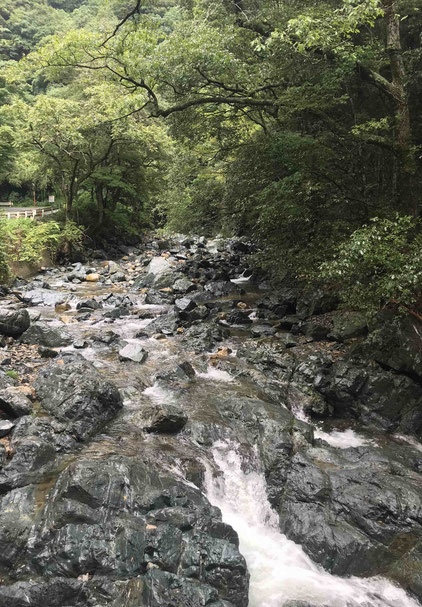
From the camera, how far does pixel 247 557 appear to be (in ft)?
17.3

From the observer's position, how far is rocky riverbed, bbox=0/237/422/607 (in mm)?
4465

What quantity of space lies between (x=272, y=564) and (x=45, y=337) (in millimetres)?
7617

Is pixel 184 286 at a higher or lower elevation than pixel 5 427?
higher

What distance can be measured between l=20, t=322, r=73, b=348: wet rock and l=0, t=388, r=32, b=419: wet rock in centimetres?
329

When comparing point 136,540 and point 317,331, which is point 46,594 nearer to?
point 136,540

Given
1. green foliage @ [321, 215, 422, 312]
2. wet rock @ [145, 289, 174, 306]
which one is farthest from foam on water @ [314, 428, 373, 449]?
wet rock @ [145, 289, 174, 306]

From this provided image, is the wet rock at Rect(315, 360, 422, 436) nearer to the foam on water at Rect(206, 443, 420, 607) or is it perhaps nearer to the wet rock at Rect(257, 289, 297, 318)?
the foam on water at Rect(206, 443, 420, 607)

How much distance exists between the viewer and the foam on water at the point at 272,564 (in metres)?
4.79

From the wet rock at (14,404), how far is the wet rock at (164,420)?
2.03 meters

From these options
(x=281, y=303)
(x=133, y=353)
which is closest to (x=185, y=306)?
(x=281, y=303)

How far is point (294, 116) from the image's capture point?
12.4 metres

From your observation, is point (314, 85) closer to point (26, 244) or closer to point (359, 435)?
point (359, 435)

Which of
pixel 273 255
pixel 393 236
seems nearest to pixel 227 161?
pixel 273 255

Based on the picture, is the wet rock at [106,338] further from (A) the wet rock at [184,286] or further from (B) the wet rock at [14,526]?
(A) the wet rock at [184,286]
